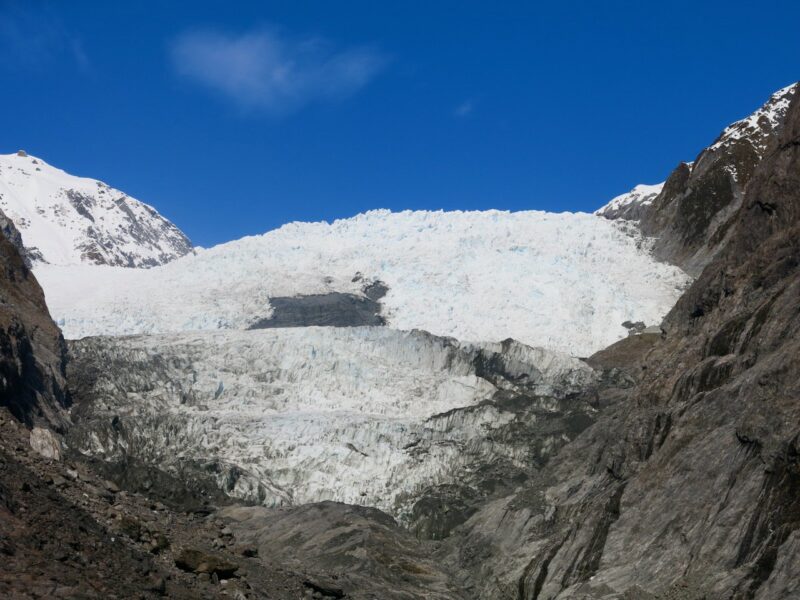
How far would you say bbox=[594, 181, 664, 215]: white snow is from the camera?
13588cm

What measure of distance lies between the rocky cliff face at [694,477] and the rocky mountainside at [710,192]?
147 feet

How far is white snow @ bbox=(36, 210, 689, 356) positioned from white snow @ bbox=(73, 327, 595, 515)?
13200 millimetres

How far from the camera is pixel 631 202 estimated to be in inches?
5413

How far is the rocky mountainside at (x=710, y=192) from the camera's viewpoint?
9700cm

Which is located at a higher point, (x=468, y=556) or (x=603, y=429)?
(x=603, y=429)

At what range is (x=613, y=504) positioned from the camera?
1438 inches

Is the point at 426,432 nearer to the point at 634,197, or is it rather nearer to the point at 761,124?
the point at 761,124

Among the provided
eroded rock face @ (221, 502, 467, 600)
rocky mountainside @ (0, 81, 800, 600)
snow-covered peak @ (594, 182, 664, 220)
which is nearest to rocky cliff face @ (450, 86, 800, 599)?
rocky mountainside @ (0, 81, 800, 600)

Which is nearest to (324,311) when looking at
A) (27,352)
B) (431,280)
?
(431,280)

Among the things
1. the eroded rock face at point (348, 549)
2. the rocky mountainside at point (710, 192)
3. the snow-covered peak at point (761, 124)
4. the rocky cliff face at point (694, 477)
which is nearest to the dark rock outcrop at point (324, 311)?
the rocky mountainside at point (710, 192)

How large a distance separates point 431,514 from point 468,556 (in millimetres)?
7858

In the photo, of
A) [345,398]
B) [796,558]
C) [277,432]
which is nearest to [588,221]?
[345,398]

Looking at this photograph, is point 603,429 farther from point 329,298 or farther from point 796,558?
point 329,298

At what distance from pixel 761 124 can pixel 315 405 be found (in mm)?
67755
